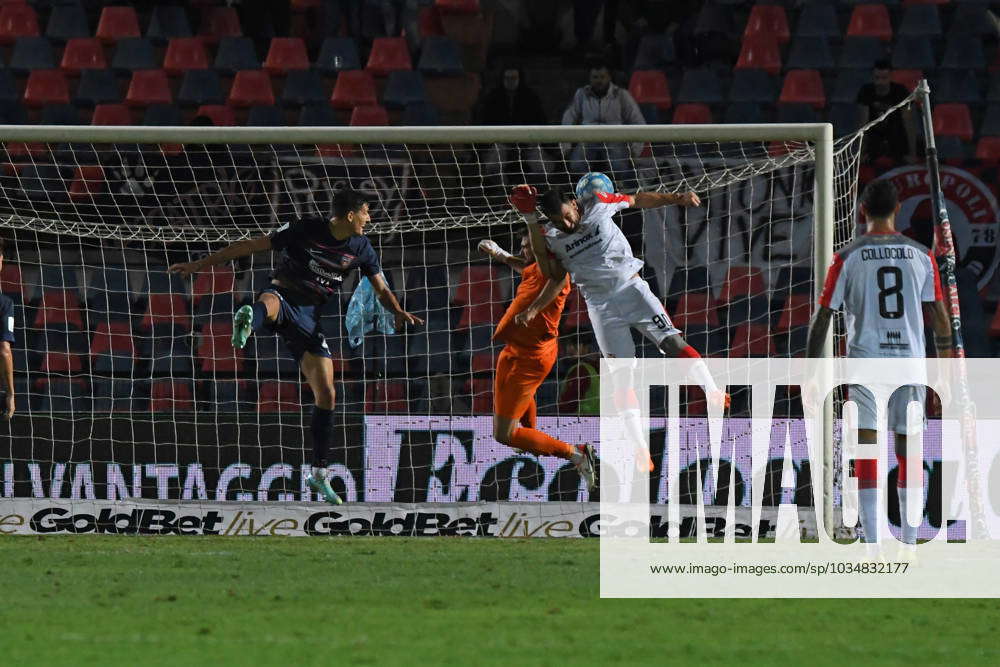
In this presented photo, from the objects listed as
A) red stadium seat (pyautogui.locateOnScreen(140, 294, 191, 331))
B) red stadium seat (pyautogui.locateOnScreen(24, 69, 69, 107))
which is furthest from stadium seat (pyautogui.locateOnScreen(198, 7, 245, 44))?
red stadium seat (pyautogui.locateOnScreen(140, 294, 191, 331))

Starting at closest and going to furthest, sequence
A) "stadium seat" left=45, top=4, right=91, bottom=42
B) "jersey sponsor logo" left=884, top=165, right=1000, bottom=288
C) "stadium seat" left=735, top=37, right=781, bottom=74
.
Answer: "jersey sponsor logo" left=884, top=165, right=1000, bottom=288 → "stadium seat" left=735, top=37, right=781, bottom=74 → "stadium seat" left=45, top=4, right=91, bottom=42

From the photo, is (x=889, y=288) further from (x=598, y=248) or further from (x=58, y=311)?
(x=58, y=311)

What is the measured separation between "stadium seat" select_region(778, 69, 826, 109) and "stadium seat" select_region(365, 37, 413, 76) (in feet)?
12.1

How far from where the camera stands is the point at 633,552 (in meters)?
7.77

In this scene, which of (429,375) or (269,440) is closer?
(269,440)

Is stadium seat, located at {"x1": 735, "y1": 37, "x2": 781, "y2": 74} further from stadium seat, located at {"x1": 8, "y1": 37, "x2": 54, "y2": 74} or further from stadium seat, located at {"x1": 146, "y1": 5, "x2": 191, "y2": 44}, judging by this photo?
stadium seat, located at {"x1": 8, "y1": 37, "x2": 54, "y2": 74}

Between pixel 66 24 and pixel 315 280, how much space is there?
7.49m

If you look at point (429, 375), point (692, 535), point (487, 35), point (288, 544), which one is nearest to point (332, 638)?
point (288, 544)

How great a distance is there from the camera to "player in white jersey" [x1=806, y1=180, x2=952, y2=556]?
7188 millimetres

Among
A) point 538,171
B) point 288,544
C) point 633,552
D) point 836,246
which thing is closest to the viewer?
point 633,552

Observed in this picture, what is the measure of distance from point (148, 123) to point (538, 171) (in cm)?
423

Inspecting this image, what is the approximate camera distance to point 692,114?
1395 centimetres

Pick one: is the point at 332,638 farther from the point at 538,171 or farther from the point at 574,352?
the point at 538,171

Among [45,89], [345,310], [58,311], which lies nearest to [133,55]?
[45,89]
